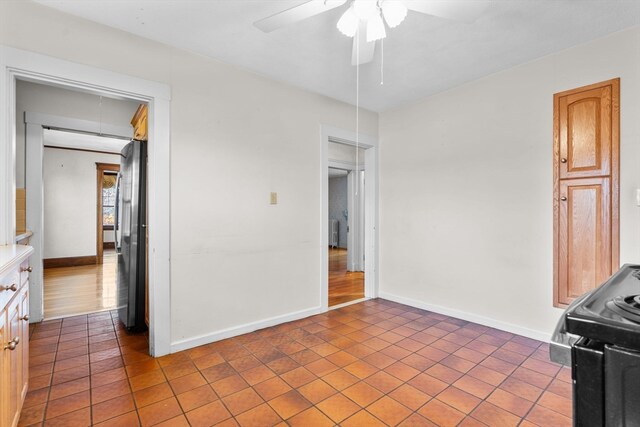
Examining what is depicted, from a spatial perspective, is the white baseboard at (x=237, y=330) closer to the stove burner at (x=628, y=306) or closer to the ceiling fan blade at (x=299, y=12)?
the ceiling fan blade at (x=299, y=12)

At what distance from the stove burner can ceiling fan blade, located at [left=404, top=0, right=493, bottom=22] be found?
1.35 meters

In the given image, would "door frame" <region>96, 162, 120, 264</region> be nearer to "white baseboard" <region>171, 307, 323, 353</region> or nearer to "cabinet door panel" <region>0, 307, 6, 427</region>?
"white baseboard" <region>171, 307, 323, 353</region>

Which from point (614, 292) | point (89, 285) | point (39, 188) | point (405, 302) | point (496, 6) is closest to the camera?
point (614, 292)

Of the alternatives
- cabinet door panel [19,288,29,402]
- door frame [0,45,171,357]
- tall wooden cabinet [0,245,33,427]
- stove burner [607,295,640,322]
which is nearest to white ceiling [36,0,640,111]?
door frame [0,45,171,357]

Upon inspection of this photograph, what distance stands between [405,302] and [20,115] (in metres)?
4.57

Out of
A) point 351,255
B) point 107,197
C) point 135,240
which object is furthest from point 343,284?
point 107,197

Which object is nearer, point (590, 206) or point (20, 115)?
point (590, 206)

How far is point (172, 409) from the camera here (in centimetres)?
173

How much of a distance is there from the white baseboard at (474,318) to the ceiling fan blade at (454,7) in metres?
2.57

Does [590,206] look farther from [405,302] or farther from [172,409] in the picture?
[172,409]

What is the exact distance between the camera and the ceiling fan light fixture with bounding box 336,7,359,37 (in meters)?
1.60

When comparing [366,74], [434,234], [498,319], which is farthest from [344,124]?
[498,319]

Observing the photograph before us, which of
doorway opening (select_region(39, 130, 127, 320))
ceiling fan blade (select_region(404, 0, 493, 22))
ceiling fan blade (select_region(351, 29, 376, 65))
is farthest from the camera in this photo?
doorway opening (select_region(39, 130, 127, 320))

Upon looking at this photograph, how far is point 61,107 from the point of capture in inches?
126
